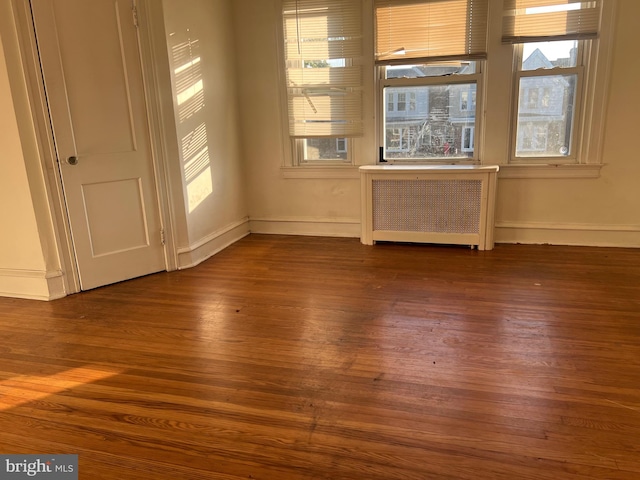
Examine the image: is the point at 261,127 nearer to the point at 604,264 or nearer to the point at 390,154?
the point at 390,154

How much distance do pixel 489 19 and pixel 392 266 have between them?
7.46ft

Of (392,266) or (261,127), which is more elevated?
(261,127)

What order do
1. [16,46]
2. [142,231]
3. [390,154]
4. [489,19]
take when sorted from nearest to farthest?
[16,46], [142,231], [489,19], [390,154]

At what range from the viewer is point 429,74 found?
429cm

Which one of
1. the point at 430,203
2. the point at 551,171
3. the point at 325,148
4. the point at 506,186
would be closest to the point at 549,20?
the point at 551,171

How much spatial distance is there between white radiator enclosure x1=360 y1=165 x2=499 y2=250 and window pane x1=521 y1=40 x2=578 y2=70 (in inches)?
39.3

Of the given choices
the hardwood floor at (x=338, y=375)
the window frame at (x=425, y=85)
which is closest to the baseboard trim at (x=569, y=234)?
the hardwood floor at (x=338, y=375)

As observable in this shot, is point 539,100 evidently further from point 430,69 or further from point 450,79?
point 430,69

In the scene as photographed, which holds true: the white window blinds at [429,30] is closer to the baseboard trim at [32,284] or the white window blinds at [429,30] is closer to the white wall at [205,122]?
the white wall at [205,122]

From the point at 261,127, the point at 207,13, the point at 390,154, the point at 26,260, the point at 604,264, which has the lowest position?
the point at 604,264

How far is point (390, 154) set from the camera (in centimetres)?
457

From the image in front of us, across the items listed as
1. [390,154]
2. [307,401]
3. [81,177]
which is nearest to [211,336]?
[307,401]

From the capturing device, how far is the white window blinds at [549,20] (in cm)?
381
